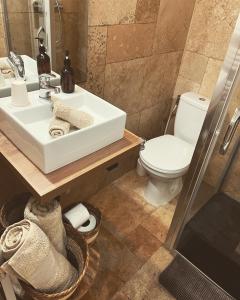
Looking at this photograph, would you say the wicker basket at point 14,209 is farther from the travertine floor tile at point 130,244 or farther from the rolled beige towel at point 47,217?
the travertine floor tile at point 130,244

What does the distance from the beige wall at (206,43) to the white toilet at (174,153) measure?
15 cm

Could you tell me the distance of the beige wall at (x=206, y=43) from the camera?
1.76 metres

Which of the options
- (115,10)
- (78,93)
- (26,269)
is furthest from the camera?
(115,10)

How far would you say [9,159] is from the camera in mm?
981

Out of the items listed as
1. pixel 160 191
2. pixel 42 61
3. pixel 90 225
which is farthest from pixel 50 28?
pixel 160 191

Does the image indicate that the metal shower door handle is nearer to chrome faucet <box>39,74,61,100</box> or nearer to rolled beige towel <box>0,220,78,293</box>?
chrome faucet <box>39,74,61,100</box>

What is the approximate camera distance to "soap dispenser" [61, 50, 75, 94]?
4.09ft

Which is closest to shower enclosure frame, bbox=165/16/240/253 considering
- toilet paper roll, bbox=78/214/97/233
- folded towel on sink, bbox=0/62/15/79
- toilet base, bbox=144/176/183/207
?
toilet base, bbox=144/176/183/207

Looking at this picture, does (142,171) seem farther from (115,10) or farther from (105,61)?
(115,10)

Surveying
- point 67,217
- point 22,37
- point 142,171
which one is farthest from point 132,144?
point 142,171

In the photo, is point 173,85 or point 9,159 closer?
point 9,159

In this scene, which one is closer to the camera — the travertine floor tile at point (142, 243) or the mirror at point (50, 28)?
the mirror at point (50, 28)

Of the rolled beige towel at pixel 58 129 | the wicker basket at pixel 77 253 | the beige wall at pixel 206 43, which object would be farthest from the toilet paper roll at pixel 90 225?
the beige wall at pixel 206 43

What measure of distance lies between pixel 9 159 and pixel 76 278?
70 cm
